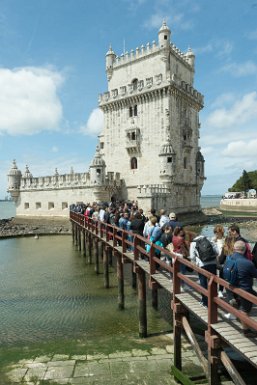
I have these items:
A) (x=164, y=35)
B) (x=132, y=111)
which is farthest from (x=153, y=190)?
(x=164, y=35)

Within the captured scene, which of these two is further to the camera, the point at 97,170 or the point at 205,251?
the point at 97,170

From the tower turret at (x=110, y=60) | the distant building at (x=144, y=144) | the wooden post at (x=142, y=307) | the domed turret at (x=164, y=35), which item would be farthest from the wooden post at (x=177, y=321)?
the tower turret at (x=110, y=60)

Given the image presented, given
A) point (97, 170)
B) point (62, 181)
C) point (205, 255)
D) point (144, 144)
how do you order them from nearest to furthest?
point (205, 255) < point (97, 170) < point (144, 144) < point (62, 181)

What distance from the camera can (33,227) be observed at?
39.5 metres

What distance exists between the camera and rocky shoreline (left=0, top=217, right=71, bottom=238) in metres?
36.5

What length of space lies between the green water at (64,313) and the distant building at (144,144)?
624 inches

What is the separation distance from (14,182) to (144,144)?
18.8 meters

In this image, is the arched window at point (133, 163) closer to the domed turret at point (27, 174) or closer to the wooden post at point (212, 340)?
the domed turret at point (27, 174)

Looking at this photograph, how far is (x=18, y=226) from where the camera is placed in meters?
41.2

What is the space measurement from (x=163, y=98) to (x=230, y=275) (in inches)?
1280

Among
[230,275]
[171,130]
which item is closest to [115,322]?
[230,275]

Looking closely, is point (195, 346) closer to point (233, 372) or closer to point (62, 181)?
point (233, 372)

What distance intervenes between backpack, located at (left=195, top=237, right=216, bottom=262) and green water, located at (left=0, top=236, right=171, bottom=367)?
365cm

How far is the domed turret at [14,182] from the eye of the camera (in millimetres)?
45000
